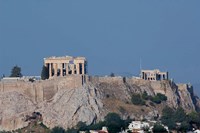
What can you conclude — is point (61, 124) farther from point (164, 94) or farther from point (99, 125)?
point (164, 94)

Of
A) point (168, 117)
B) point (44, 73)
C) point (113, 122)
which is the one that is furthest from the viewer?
point (44, 73)

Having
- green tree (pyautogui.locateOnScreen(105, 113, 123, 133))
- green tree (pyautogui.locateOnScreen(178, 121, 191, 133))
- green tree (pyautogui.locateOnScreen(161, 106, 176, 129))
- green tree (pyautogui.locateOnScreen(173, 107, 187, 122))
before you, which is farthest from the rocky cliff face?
green tree (pyautogui.locateOnScreen(178, 121, 191, 133))

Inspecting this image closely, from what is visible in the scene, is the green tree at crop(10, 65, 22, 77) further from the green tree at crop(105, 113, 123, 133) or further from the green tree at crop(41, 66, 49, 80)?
the green tree at crop(105, 113, 123, 133)

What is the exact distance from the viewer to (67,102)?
93.8 metres

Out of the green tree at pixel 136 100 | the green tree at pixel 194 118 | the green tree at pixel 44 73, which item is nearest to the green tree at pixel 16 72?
the green tree at pixel 44 73

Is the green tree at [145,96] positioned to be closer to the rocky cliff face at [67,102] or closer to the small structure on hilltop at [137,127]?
the rocky cliff face at [67,102]

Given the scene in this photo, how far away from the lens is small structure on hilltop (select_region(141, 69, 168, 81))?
351 ft

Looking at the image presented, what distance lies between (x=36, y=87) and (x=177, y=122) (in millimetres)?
12711

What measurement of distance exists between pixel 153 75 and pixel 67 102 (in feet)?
53.1

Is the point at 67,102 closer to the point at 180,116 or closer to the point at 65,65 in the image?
the point at 65,65

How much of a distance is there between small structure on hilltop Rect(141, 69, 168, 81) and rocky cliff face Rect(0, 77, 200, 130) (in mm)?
7653

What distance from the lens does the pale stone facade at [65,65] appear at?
97875 mm

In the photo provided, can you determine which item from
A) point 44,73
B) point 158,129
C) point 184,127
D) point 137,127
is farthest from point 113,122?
point 44,73

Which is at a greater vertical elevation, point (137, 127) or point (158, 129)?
point (137, 127)
